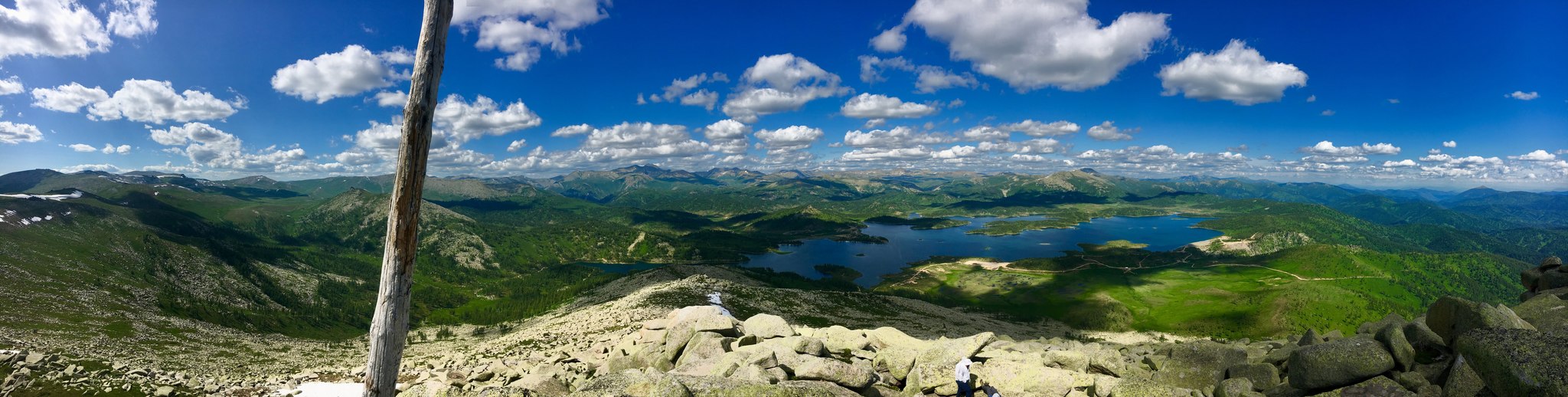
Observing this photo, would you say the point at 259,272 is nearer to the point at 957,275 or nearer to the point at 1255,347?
the point at 957,275

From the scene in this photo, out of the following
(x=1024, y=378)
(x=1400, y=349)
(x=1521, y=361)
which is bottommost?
(x=1024, y=378)

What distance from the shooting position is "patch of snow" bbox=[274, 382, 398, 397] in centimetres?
3850

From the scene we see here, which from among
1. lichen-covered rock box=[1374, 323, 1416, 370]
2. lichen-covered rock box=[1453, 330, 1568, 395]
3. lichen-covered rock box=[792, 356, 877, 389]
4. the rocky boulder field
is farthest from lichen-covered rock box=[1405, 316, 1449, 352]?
lichen-covered rock box=[792, 356, 877, 389]

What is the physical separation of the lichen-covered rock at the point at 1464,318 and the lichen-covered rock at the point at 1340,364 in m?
1.77

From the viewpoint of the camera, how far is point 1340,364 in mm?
13734

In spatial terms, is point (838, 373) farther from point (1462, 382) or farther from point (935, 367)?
point (1462, 382)

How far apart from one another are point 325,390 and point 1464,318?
60.8 metres

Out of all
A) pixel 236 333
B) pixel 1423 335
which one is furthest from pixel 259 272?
pixel 1423 335

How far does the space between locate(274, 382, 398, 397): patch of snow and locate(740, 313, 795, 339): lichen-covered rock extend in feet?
108

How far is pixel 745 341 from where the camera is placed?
22547mm

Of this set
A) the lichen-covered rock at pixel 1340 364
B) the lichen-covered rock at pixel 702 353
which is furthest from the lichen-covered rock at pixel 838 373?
the lichen-covered rock at pixel 1340 364

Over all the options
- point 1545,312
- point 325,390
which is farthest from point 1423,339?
point 325,390

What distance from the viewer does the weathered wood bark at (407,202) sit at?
678cm

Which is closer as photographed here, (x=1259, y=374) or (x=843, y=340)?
(x=1259, y=374)
